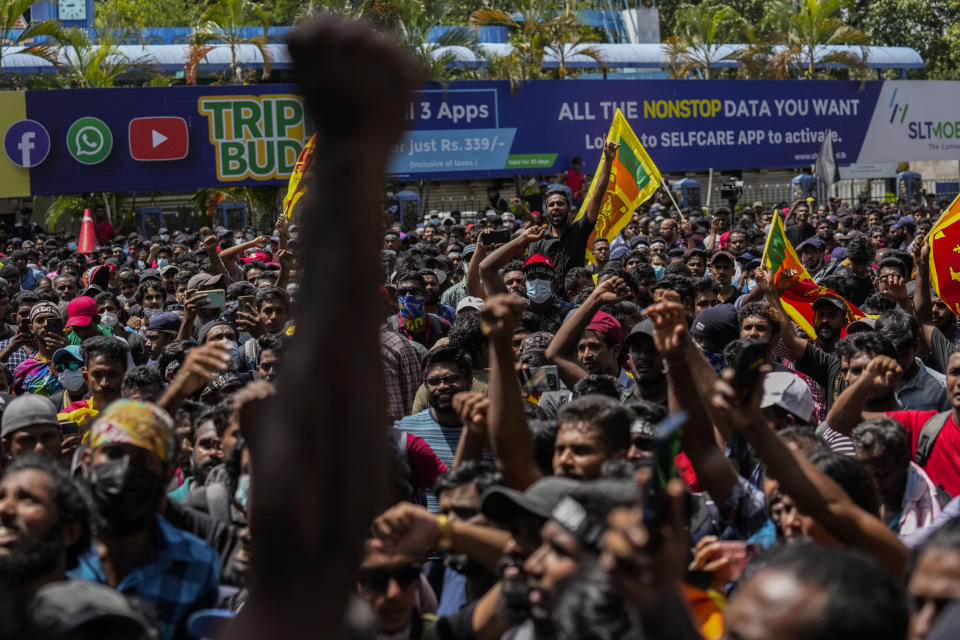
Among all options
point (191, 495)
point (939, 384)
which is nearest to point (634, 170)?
point (939, 384)

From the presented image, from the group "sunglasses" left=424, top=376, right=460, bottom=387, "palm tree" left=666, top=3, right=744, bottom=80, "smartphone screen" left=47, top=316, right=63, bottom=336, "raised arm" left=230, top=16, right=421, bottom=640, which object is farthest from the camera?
"palm tree" left=666, top=3, right=744, bottom=80

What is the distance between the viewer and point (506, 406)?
3695 millimetres

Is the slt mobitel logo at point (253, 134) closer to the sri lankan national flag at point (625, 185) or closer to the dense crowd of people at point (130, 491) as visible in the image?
the sri lankan national flag at point (625, 185)

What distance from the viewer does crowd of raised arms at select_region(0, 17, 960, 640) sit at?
114 cm

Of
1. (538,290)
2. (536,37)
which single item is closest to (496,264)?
(538,290)

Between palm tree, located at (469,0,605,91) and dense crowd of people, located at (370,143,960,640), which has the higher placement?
palm tree, located at (469,0,605,91)

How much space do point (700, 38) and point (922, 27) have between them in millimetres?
24260

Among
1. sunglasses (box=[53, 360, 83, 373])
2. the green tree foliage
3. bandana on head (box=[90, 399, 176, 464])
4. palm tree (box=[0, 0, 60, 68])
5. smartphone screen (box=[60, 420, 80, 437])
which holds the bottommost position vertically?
sunglasses (box=[53, 360, 83, 373])

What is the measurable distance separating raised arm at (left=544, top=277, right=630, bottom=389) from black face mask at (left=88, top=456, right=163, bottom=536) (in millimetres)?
2961

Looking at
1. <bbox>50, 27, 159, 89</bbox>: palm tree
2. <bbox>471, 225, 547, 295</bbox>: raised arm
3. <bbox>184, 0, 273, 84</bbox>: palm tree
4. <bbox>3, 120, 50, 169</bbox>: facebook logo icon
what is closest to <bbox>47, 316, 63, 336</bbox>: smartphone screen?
<bbox>471, 225, 547, 295</bbox>: raised arm

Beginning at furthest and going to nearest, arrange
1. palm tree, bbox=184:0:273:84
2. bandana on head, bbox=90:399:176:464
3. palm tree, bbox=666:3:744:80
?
1. palm tree, bbox=666:3:744:80
2. palm tree, bbox=184:0:273:84
3. bandana on head, bbox=90:399:176:464

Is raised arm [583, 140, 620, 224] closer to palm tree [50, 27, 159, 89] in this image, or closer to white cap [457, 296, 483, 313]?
white cap [457, 296, 483, 313]

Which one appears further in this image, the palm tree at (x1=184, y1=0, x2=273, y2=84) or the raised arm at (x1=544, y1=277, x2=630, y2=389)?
the palm tree at (x1=184, y1=0, x2=273, y2=84)

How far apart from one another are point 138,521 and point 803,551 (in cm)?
193
